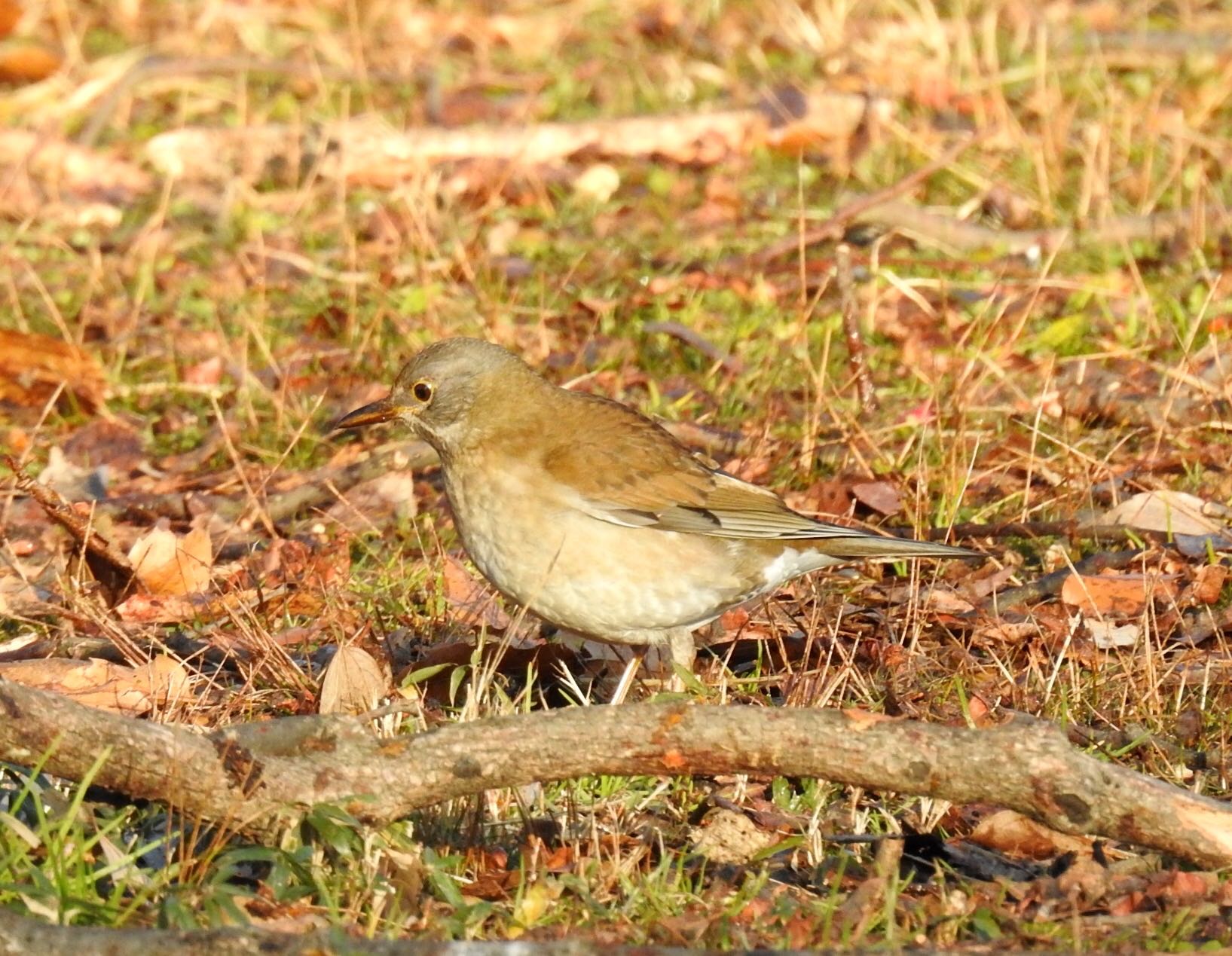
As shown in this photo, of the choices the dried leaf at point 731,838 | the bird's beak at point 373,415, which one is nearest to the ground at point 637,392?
the dried leaf at point 731,838

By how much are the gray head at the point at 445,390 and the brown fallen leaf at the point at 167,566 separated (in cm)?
78

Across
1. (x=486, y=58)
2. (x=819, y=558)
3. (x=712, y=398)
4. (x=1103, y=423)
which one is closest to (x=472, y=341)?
(x=819, y=558)

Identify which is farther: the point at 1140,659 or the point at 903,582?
the point at 903,582

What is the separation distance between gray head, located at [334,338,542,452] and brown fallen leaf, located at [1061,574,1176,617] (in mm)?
1937

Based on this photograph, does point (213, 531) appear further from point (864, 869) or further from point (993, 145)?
point (993, 145)

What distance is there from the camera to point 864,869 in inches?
179

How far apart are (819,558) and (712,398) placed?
7.19 ft

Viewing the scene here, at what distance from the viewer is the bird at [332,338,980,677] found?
5613 millimetres

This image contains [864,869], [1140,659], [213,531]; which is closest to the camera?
[864,869]

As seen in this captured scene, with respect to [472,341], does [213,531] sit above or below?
below

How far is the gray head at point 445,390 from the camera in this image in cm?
609

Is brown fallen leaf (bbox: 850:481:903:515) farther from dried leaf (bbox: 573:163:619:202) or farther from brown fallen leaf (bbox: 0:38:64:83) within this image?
brown fallen leaf (bbox: 0:38:64:83)

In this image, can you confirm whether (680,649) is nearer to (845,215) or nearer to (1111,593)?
(1111,593)

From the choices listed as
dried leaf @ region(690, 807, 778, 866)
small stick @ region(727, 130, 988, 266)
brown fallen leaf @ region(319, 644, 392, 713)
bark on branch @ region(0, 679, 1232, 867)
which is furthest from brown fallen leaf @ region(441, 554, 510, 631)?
small stick @ region(727, 130, 988, 266)
